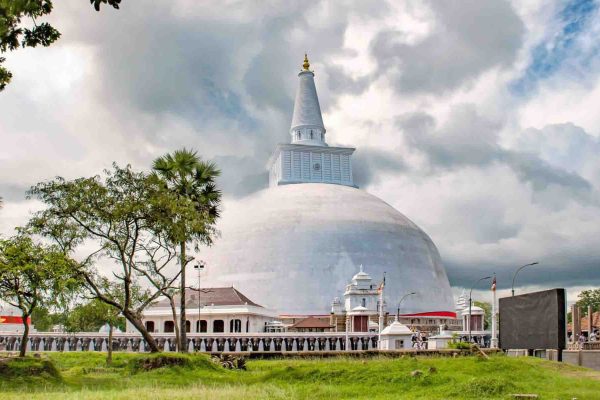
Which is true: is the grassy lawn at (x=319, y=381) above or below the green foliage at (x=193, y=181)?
below

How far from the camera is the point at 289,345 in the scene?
53.6m

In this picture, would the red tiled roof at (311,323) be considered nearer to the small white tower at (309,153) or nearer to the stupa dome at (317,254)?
the stupa dome at (317,254)

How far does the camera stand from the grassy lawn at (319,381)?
72.7 ft

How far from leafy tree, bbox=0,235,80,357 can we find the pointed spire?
57938 mm

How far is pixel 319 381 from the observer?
2709cm

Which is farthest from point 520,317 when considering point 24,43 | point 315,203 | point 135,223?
Result: point 315,203

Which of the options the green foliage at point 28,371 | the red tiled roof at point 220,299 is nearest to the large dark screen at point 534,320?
the green foliage at point 28,371

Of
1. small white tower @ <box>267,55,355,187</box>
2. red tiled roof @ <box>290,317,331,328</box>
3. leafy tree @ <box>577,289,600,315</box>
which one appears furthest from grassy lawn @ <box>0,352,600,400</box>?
Answer: leafy tree @ <box>577,289,600,315</box>

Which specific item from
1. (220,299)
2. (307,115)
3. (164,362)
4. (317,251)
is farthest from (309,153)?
(164,362)

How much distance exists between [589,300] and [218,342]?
3316 inches

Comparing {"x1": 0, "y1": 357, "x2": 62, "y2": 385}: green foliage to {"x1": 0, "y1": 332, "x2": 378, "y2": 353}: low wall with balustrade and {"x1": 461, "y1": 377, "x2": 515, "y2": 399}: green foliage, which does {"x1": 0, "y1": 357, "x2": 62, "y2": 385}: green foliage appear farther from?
{"x1": 0, "y1": 332, "x2": 378, "y2": 353}: low wall with balustrade

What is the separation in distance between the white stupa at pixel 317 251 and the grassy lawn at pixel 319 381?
38265mm

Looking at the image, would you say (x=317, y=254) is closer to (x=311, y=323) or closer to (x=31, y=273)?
(x=311, y=323)

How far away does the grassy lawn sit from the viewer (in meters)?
22.2
